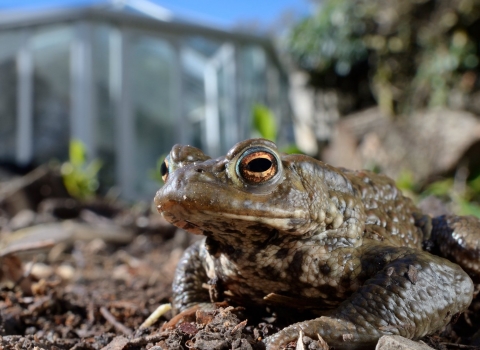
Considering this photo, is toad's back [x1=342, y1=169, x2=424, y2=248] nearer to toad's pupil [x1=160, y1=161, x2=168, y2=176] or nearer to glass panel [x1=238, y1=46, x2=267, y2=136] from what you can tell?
toad's pupil [x1=160, y1=161, x2=168, y2=176]

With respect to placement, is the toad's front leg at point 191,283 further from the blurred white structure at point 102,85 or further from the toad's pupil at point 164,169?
the blurred white structure at point 102,85

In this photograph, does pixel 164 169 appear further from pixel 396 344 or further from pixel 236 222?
pixel 396 344

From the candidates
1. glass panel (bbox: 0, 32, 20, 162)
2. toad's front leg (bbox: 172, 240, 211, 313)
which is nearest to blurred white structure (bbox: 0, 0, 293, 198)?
glass panel (bbox: 0, 32, 20, 162)

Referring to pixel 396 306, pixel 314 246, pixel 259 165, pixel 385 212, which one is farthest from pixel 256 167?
pixel 385 212

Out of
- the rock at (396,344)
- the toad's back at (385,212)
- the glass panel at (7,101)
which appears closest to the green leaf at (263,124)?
the toad's back at (385,212)

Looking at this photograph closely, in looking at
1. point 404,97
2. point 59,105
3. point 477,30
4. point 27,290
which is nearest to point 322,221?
point 27,290

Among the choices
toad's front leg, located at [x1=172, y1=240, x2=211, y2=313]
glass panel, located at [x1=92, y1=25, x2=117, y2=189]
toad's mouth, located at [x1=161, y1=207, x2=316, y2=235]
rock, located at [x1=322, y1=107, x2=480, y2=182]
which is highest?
glass panel, located at [x1=92, y1=25, x2=117, y2=189]

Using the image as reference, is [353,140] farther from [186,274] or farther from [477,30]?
[186,274]
